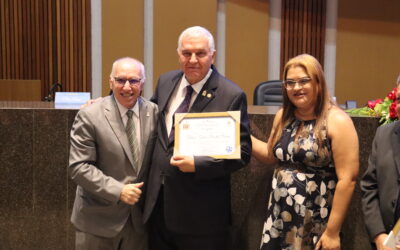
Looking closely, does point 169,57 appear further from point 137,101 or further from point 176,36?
point 137,101

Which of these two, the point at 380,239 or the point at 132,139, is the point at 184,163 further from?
the point at 380,239

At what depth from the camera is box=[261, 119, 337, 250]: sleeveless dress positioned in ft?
6.93

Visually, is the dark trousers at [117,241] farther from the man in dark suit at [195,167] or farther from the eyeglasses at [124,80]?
the eyeglasses at [124,80]

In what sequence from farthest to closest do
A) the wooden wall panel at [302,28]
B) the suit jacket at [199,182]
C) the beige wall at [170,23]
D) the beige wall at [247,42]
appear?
the wooden wall panel at [302,28], the beige wall at [247,42], the beige wall at [170,23], the suit jacket at [199,182]

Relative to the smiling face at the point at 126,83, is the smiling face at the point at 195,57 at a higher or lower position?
higher

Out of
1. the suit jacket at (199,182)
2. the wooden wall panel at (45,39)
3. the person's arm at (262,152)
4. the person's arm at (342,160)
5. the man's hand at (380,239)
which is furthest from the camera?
the wooden wall panel at (45,39)

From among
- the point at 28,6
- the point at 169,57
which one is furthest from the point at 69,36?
the point at 169,57

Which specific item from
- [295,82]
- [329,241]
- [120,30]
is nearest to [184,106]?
[295,82]

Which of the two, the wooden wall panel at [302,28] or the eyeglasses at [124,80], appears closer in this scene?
the eyeglasses at [124,80]

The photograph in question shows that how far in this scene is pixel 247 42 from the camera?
6871mm

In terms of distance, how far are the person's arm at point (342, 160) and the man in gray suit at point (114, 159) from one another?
0.84 metres

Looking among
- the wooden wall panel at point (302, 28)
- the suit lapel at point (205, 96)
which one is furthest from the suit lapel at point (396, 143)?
the wooden wall panel at point (302, 28)

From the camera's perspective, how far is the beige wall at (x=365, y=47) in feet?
23.7

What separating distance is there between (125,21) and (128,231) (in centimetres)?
456
